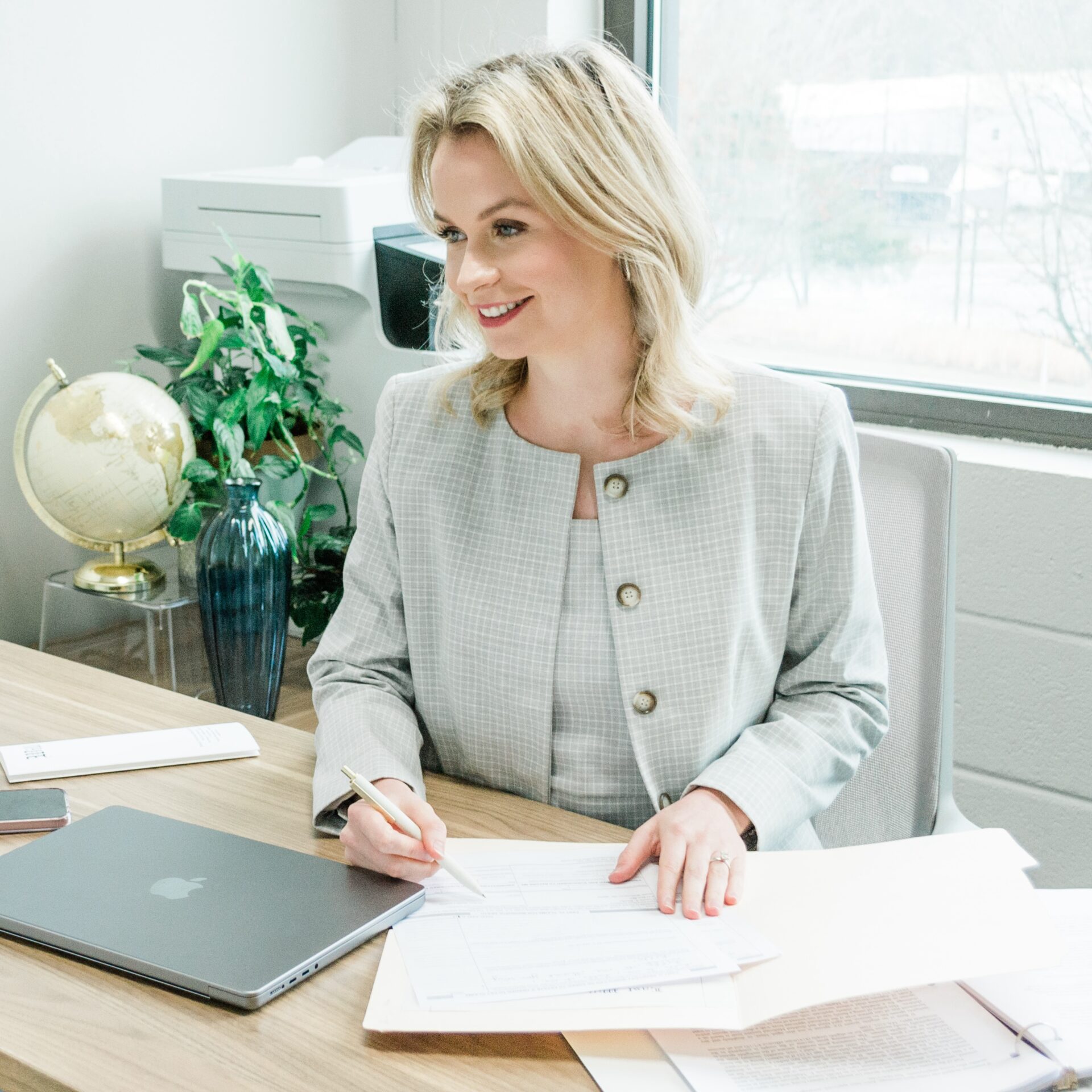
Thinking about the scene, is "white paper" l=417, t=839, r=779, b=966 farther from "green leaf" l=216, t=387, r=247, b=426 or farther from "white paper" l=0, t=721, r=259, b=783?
"green leaf" l=216, t=387, r=247, b=426

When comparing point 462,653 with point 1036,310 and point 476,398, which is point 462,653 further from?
point 1036,310

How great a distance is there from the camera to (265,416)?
73.9 inches

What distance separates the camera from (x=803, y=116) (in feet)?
6.95

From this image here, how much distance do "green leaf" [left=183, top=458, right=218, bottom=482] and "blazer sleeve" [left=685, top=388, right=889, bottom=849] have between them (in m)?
0.97

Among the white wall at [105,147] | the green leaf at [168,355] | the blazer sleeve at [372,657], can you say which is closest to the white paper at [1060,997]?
the blazer sleeve at [372,657]

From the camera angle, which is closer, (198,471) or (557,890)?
(557,890)

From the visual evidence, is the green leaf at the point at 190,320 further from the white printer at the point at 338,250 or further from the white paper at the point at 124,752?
the white paper at the point at 124,752

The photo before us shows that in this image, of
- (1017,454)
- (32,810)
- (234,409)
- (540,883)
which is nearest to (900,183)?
(1017,454)

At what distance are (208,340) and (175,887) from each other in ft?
3.61

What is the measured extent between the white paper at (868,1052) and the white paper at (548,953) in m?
0.05

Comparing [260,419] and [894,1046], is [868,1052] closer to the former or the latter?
[894,1046]

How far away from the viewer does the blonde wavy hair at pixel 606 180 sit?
3.76ft

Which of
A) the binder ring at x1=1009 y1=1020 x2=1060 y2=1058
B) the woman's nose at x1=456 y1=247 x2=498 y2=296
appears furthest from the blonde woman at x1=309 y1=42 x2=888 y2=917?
the binder ring at x1=1009 y1=1020 x2=1060 y2=1058

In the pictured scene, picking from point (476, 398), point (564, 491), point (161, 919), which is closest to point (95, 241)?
point (476, 398)
